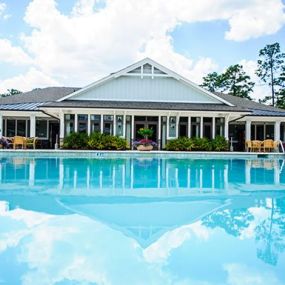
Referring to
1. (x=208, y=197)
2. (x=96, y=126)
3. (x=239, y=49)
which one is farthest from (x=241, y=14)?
(x=208, y=197)

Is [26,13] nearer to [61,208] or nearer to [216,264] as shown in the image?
[61,208]

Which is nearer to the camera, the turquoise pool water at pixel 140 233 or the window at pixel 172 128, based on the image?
the turquoise pool water at pixel 140 233

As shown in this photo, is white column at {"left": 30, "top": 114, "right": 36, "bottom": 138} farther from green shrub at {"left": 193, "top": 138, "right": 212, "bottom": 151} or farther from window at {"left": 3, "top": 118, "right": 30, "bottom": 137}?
green shrub at {"left": 193, "top": 138, "right": 212, "bottom": 151}

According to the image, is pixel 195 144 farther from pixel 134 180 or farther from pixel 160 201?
pixel 160 201

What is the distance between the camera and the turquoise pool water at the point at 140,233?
4152 mm

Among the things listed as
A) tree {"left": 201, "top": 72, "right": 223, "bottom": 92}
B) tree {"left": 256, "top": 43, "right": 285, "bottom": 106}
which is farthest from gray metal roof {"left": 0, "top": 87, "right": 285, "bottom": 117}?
tree {"left": 201, "top": 72, "right": 223, "bottom": 92}

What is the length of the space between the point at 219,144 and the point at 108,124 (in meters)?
6.41

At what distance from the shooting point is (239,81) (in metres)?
40.5

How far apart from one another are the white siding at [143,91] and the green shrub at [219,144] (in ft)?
9.53

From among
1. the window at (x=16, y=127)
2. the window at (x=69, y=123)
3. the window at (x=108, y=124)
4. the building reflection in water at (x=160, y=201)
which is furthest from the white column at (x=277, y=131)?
the window at (x=16, y=127)

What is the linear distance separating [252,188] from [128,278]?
6.81 metres

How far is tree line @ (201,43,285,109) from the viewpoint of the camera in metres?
40.2

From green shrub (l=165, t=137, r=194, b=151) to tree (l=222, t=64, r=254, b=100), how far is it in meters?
20.2

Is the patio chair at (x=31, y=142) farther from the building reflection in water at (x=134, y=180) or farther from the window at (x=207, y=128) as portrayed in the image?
the window at (x=207, y=128)
